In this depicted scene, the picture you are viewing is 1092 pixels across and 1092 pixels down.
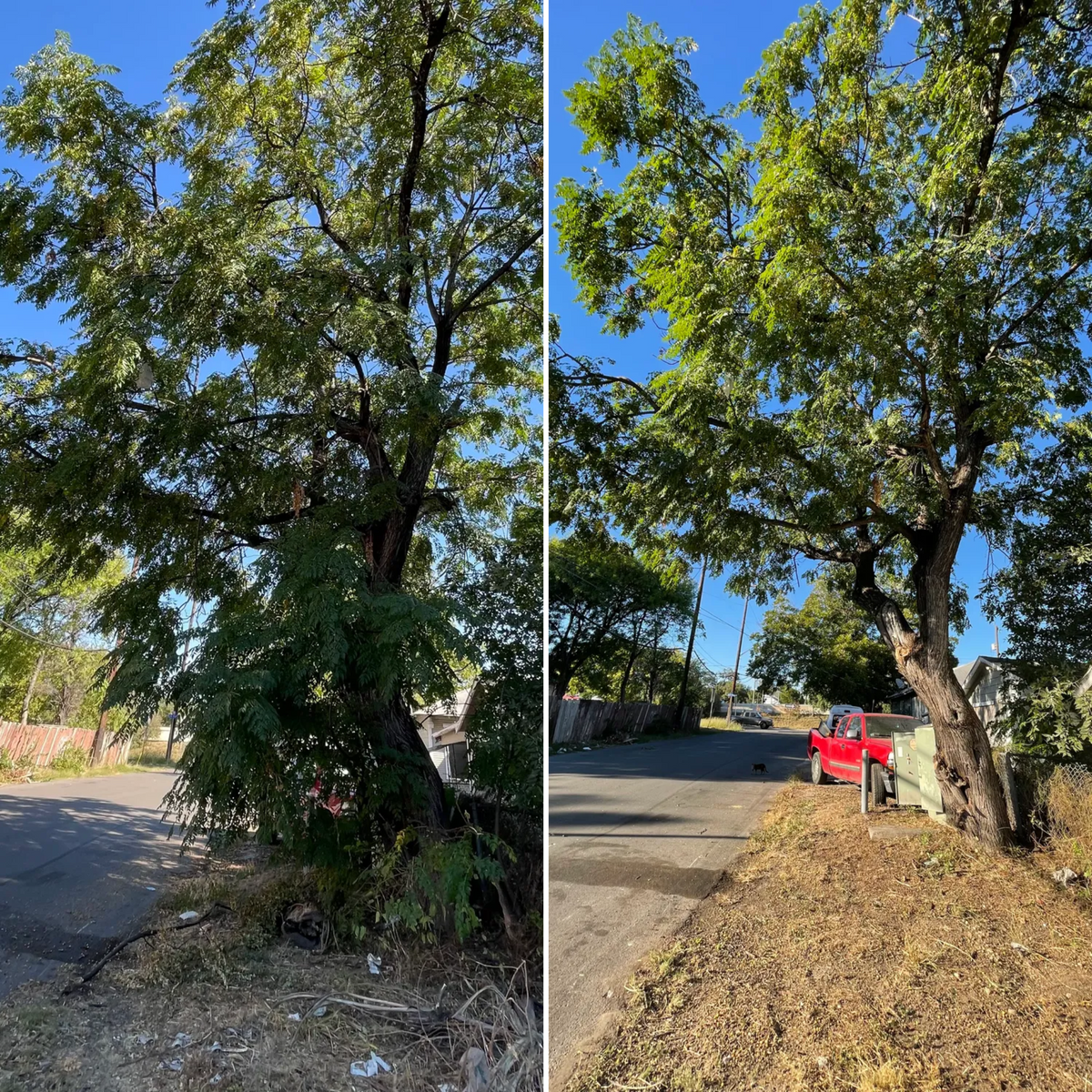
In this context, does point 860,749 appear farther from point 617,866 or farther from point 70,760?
point 70,760

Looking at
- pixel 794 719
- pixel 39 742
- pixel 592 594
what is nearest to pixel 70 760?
pixel 39 742

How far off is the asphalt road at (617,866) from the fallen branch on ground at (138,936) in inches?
89.8

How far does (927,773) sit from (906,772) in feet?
1.82

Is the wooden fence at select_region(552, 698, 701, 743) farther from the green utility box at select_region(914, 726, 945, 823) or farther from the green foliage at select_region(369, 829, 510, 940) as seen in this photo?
the green foliage at select_region(369, 829, 510, 940)

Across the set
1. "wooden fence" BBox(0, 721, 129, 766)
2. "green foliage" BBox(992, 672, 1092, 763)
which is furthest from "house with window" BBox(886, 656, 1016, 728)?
"wooden fence" BBox(0, 721, 129, 766)

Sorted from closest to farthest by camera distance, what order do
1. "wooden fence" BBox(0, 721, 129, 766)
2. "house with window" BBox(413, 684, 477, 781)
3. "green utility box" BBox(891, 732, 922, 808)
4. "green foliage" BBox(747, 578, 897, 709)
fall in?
"house with window" BBox(413, 684, 477, 781)
"green utility box" BBox(891, 732, 922, 808)
"wooden fence" BBox(0, 721, 129, 766)
"green foliage" BBox(747, 578, 897, 709)

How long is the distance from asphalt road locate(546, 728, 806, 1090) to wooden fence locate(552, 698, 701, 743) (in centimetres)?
577

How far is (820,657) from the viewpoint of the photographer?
102 ft

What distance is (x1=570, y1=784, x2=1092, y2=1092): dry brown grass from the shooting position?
98.2 inches

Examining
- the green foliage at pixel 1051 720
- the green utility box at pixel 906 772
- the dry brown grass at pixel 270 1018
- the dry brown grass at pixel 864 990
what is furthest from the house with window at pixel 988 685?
the dry brown grass at pixel 270 1018

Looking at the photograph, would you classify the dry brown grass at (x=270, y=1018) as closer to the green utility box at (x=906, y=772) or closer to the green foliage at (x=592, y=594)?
the green foliage at (x=592, y=594)

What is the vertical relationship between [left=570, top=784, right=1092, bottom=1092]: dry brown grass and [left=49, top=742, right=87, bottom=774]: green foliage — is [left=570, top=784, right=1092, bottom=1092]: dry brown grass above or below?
above

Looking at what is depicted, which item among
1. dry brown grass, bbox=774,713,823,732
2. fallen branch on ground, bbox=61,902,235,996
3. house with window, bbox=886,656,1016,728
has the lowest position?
fallen branch on ground, bbox=61,902,235,996

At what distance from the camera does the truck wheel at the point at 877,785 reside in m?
8.40
